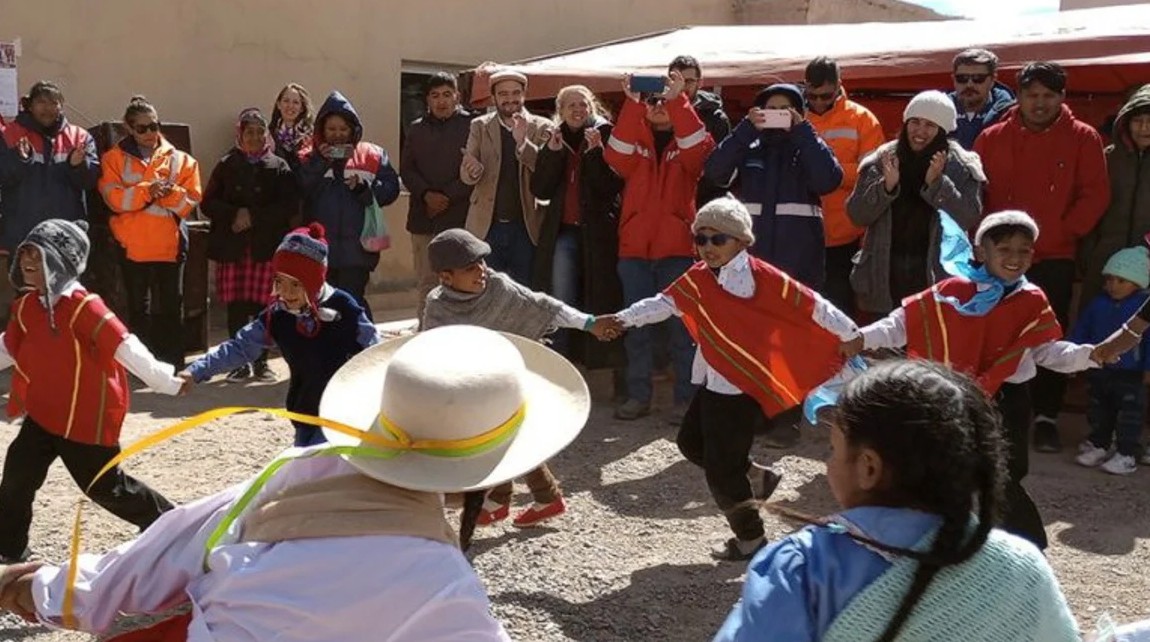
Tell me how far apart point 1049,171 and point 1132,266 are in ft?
2.05

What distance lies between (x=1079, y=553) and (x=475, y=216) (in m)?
4.12

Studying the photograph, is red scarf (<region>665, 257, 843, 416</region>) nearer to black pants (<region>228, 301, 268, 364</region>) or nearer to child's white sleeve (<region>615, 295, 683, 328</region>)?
child's white sleeve (<region>615, 295, 683, 328</region>)

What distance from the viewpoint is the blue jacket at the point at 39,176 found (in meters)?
7.99

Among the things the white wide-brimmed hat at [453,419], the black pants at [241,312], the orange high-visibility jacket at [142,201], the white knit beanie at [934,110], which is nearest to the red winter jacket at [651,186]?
the white knit beanie at [934,110]

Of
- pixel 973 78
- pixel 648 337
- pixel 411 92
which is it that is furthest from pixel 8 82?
pixel 973 78

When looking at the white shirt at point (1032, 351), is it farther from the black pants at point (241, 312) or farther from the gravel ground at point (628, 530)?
the black pants at point (241, 312)

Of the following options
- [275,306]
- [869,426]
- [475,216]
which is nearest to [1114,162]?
[475,216]

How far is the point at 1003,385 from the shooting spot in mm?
4902

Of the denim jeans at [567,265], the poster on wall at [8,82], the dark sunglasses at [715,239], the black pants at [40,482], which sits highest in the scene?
the poster on wall at [8,82]

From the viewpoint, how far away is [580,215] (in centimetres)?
760

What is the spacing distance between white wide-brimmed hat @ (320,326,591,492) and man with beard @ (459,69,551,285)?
5482mm

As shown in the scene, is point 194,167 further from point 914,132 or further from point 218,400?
point 914,132

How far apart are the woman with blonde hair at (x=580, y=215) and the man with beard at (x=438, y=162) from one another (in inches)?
29.7

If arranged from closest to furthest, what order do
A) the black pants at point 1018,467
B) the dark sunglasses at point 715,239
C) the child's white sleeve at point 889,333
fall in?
the black pants at point 1018,467 → the child's white sleeve at point 889,333 → the dark sunglasses at point 715,239
